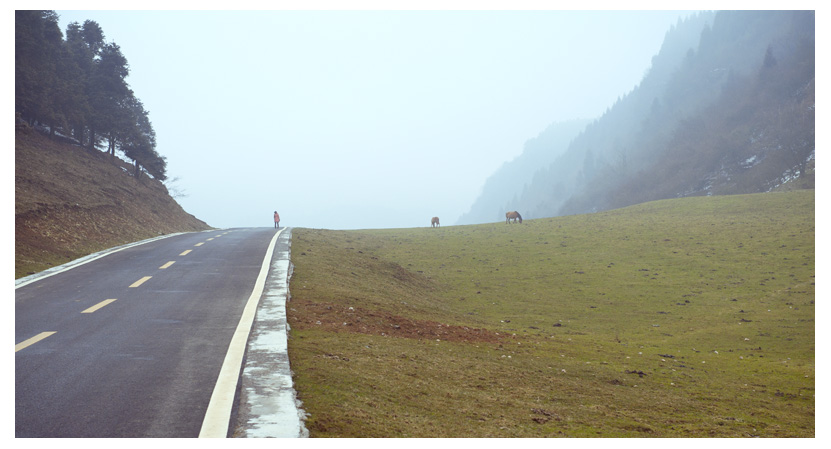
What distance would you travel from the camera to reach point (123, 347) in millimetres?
9312

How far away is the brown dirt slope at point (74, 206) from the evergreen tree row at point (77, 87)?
2.15m

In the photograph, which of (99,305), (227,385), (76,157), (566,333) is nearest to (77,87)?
(76,157)

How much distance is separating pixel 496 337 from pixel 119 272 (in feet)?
43.7

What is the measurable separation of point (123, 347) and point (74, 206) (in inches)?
1089

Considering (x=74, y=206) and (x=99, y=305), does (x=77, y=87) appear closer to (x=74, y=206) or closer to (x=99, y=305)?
(x=74, y=206)

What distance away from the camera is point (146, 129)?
75.3m

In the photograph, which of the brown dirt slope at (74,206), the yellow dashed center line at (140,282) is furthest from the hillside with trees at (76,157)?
the yellow dashed center line at (140,282)

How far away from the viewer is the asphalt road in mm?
6180

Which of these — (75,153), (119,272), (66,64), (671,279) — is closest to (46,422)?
(119,272)

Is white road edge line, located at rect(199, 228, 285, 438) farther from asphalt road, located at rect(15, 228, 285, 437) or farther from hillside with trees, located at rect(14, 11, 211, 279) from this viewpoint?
hillside with trees, located at rect(14, 11, 211, 279)

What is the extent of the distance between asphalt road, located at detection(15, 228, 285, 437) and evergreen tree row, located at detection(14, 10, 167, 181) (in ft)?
109

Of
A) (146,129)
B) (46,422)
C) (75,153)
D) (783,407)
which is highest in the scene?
(146,129)

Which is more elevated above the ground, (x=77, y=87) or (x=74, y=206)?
(x=77, y=87)

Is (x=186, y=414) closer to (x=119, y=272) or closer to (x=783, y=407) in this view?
(x=783, y=407)
